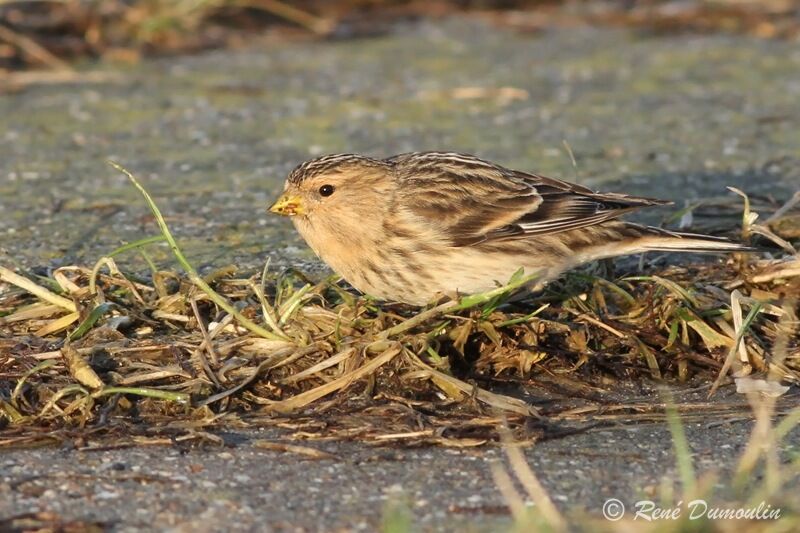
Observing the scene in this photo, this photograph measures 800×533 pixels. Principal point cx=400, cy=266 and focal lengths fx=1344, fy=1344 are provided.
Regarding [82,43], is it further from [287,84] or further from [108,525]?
[108,525]

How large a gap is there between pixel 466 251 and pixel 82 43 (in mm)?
5800

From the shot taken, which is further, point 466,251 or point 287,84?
point 287,84

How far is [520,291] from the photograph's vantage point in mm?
5121

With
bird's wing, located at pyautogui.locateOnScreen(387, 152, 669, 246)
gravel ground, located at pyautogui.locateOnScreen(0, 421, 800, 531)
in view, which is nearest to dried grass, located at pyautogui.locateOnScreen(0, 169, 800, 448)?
gravel ground, located at pyautogui.locateOnScreen(0, 421, 800, 531)

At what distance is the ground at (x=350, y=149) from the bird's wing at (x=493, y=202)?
2.21 feet

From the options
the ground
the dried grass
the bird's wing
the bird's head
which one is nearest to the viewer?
the ground

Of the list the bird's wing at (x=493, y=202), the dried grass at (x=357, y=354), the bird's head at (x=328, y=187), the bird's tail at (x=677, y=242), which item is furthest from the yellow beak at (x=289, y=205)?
the bird's tail at (x=677, y=242)

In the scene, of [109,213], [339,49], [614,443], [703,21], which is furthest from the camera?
[703,21]

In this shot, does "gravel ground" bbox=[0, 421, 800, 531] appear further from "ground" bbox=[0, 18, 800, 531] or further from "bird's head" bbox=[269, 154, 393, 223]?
"bird's head" bbox=[269, 154, 393, 223]

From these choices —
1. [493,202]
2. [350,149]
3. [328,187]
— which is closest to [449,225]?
[493,202]

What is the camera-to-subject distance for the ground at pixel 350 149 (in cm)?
381

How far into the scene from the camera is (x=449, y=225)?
5.20 metres

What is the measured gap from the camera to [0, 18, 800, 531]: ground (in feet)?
12.5

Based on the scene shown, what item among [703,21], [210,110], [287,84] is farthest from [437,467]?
[703,21]
